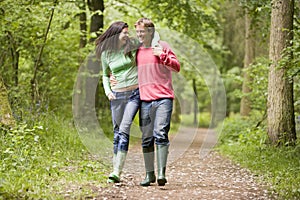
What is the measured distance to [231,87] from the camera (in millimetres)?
24891

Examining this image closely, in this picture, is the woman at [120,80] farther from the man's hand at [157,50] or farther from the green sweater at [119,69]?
the man's hand at [157,50]

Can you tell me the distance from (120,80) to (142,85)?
1.17ft

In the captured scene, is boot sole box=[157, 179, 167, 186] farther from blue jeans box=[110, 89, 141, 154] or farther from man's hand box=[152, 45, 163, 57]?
man's hand box=[152, 45, 163, 57]

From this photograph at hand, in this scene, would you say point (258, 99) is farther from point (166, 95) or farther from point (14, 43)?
point (166, 95)

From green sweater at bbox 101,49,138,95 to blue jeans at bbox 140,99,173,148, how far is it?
1.20 ft

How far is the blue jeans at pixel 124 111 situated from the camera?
609 cm

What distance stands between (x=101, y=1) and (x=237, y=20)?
6903 mm

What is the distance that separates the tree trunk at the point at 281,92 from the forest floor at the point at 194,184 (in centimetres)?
115

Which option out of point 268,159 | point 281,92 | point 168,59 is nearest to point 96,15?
point 281,92

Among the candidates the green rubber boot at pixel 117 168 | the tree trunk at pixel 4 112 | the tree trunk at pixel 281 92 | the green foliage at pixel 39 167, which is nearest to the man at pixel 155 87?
the green rubber boot at pixel 117 168

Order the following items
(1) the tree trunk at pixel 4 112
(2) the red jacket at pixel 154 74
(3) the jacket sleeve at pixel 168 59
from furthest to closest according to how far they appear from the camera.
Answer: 1. (1) the tree trunk at pixel 4 112
2. (2) the red jacket at pixel 154 74
3. (3) the jacket sleeve at pixel 168 59

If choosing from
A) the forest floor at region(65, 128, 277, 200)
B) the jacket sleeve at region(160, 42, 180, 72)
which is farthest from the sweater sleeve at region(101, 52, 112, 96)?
the forest floor at region(65, 128, 277, 200)

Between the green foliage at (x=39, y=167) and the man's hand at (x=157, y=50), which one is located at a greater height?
the man's hand at (x=157, y=50)

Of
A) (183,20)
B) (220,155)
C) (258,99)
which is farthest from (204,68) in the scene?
(220,155)
